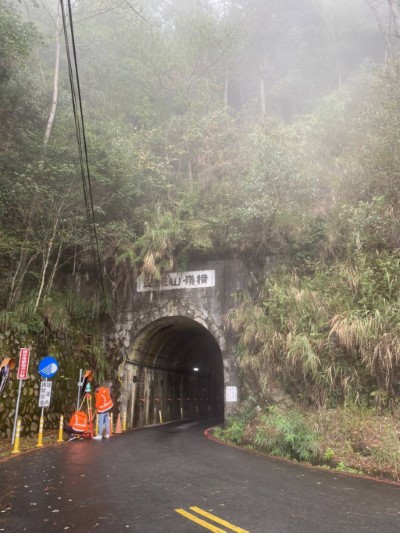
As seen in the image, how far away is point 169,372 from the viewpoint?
1848 cm

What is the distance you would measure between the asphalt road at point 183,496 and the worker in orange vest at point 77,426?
7.72ft

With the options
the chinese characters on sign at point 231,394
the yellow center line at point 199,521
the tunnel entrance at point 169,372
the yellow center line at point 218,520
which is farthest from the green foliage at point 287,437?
the tunnel entrance at point 169,372

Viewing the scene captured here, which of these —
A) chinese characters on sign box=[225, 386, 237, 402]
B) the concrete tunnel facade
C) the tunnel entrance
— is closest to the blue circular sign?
the concrete tunnel facade

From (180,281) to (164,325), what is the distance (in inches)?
80.4

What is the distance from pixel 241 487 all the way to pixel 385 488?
2.19 metres

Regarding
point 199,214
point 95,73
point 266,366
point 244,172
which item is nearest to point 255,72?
point 95,73

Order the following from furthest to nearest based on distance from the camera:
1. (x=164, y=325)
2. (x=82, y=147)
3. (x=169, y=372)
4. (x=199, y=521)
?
(x=169, y=372), (x=164, y=325), (x=82, y=147), (x=199, y=521)

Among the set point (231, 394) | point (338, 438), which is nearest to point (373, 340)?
point (338, 438)

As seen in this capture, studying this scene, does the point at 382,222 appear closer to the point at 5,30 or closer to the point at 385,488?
the point at 385,488

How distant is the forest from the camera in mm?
9492

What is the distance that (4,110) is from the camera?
12.2m

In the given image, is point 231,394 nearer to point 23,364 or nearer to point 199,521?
point 23,364

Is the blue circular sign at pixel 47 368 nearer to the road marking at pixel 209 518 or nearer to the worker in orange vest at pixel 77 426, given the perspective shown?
the worker in orange vest at pixel 77 426

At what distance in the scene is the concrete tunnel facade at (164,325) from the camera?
13.3m
